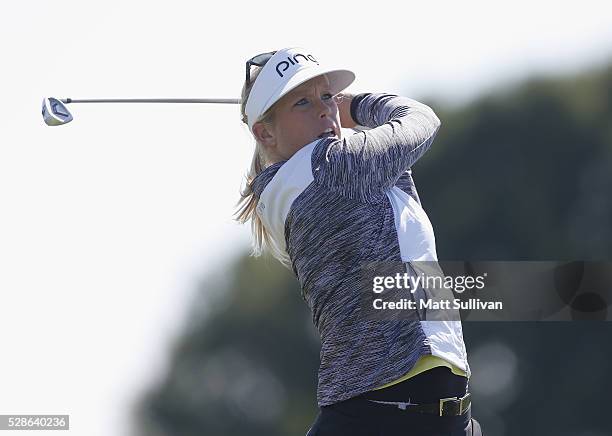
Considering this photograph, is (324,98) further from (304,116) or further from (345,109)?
(345,109)

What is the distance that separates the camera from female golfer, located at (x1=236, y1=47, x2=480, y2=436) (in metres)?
6.48

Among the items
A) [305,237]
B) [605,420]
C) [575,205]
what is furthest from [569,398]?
[305,237]

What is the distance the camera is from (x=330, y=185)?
21.6ft

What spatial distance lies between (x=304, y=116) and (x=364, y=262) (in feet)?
2.29

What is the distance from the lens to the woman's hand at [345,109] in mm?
7266

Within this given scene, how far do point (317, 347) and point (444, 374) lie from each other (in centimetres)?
2120

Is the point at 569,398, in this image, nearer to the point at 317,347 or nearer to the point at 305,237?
the point at 317,347

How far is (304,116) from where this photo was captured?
22.9 ft

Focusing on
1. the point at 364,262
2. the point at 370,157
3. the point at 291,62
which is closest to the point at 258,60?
the point at 291,62

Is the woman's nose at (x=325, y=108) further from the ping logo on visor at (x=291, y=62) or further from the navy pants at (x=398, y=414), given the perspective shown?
the navy pants at (x=398, y=414)

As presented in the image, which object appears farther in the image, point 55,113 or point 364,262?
point 55,113

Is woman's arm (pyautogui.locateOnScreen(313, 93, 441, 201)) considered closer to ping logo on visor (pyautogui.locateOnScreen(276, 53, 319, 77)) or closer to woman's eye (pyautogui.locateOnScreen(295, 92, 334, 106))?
woman's eye (pyautogui.locateOnScreen(295, 92, 334, 106))

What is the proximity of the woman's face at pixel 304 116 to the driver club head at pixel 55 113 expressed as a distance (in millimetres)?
1613

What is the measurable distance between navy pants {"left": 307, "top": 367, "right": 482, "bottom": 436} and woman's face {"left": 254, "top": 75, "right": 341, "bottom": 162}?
3.30 ft
